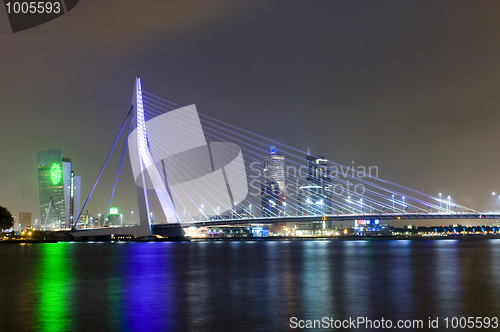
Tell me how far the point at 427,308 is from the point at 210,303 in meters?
5.86

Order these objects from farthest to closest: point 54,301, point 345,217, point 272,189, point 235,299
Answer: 1. point 272,189
2. point 345,217
3. point 235,299
4. point 54,301

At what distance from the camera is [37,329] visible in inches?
416

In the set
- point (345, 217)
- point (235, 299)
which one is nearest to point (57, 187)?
point (345, 217)

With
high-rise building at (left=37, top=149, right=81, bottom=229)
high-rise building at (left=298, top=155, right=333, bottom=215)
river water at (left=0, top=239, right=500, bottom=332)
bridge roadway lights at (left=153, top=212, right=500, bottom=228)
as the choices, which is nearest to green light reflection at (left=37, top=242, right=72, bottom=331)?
river water at (left=0, top=239, right=500, bottom=332)

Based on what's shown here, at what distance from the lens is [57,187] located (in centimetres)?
16525

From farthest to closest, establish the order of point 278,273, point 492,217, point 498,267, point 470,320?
point 492,217
point 498,267
point 278,273
point 470,320

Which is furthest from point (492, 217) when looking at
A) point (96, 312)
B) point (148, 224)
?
point (96, 312)

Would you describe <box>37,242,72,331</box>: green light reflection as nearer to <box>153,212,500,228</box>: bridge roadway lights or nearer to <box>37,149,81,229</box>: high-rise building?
<box>153,212,500,228</box>: bridge roadway lights

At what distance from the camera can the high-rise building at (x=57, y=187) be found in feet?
471

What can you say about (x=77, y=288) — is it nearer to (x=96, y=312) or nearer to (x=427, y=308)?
(x=96, y=312)

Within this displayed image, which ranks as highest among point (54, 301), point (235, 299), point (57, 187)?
point (57, 187)

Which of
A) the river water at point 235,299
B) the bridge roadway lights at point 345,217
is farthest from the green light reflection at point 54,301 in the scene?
the bridge roadway lights at point 345,217

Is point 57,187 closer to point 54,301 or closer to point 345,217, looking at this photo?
point 345,217

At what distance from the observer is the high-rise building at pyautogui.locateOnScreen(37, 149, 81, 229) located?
143413 mm
